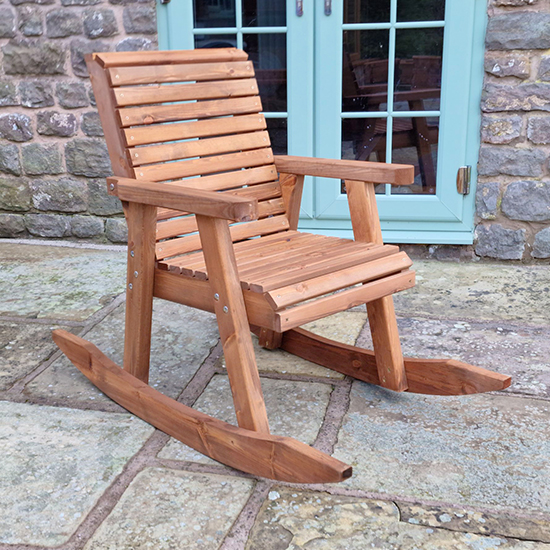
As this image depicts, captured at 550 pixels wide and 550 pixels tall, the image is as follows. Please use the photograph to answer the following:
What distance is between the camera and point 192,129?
217cm

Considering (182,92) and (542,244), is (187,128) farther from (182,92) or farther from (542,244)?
(542,244)

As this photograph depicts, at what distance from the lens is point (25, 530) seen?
4.76 ft

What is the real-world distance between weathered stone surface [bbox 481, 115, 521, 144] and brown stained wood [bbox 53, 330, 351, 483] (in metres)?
2.02

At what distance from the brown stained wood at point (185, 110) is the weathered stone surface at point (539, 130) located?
1.41 meters

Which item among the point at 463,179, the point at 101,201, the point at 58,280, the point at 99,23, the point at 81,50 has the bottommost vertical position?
the point at 58,280

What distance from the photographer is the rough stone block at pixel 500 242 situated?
3225mm

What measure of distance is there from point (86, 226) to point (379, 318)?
2175 millimetres

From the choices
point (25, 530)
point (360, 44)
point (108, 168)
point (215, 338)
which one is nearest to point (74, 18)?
point (108, 168)

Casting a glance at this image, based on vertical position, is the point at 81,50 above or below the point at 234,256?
above

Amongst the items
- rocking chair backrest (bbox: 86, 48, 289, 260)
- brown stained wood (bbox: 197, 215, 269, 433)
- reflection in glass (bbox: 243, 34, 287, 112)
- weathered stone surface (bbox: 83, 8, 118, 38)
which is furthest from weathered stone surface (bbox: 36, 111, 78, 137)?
brown stained wood (bbox: 197, 215, 269, 433)

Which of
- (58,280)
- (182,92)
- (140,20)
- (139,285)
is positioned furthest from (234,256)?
(140,20)

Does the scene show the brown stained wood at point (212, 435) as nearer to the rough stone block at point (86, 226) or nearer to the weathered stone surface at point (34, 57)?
the rough stone block at point (86, 226)

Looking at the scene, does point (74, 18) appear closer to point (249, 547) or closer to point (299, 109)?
point (299, 109)

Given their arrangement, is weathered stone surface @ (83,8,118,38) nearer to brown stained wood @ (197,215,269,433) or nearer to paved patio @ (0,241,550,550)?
paved patio @ (0,241,550,550)
